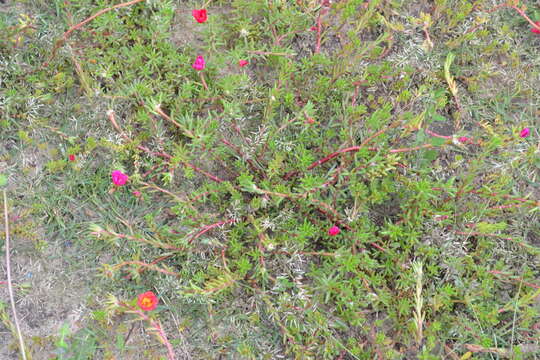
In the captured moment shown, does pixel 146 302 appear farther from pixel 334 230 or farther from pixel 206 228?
pixel 334 230

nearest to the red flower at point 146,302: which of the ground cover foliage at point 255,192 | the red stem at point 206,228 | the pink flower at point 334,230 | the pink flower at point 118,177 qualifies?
the ground cover foliage at point 255,192

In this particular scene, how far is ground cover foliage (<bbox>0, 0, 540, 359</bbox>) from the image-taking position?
3268 mm

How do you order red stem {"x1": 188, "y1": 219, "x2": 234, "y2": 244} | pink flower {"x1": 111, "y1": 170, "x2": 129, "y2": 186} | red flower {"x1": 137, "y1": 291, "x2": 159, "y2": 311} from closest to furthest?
1. red flower {"x1": 137, "y1": 291, "x2": 159, "y2": 311}
2. pink flower {"x1": 111, "y1": 170, "x2": 129, "y2": 186}
3. red stem {"x1": 188, "y1": 219, "x2": 234, "y2": 244}

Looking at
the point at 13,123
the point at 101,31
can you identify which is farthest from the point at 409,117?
the point at 13,123

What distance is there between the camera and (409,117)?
3.20 metres

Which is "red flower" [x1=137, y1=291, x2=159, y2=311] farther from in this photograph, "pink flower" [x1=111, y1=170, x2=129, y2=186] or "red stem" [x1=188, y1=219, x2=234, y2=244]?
"pink flower" [x1=111, y1=170, x2=129, y2=186]

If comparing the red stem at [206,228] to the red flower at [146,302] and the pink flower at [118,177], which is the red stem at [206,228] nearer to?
the red flower at [146,302]

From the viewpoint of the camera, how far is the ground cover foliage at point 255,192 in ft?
10.7

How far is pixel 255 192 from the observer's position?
11.0 feet

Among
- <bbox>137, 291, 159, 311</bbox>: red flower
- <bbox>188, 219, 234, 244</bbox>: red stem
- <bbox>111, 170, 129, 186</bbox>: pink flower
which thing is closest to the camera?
<bbox>137, 291, 159, 311</bbox>: red flower

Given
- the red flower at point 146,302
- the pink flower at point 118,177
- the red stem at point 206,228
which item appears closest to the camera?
the red flower at point 146,302

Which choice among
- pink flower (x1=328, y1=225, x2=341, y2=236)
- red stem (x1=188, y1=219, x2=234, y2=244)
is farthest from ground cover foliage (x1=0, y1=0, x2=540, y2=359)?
pink flower (x1=328, y1=225, x2=341, y2=236)

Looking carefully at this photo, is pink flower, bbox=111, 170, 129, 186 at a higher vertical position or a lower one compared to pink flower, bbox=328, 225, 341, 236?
higher

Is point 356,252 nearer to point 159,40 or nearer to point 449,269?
point 449,269
